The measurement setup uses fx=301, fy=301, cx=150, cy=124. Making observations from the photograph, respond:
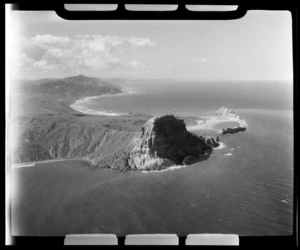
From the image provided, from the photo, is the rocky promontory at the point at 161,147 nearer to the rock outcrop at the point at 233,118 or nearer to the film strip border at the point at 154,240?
the rock outcrop at the point at 233,118

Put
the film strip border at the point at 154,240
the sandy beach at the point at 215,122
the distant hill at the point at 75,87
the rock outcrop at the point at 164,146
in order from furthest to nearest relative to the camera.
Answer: the rock outcrop at the point at 164,146
the sandy beach at the point at 215,122
the distant hill at the point at 75,87
the film strip border at the point at 154,240

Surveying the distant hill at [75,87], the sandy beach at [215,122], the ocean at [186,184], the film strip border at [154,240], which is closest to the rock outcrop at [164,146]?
the sandy beach at [215,122]

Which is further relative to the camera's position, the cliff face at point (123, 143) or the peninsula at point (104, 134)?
the cliff face at point (123, 143)

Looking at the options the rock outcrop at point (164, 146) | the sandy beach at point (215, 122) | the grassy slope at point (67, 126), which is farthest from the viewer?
the rock outcrop at point (164, 146)

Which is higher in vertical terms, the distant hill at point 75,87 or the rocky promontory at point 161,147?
the distant hill at point 75,87

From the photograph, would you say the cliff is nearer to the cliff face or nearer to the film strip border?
the cliff face

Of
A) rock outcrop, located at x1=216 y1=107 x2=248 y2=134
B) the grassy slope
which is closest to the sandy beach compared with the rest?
rock outcrop, located at x1=216 y1=107 x2=248 y2=134
